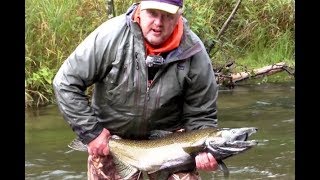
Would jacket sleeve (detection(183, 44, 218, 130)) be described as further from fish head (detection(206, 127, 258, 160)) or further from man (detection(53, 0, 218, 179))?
fish head (detection(206, 127, 258, 160))

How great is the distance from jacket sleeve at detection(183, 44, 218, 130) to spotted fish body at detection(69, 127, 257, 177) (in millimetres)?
200

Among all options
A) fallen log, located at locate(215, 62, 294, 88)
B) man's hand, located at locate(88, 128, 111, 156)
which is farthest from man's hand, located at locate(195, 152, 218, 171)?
fallen log, located at locate(215, 62, 294, 88)

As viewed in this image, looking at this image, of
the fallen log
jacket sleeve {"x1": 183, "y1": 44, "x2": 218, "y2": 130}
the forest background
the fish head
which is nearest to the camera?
the fish head

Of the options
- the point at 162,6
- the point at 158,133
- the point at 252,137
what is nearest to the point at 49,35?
the point at 252,137

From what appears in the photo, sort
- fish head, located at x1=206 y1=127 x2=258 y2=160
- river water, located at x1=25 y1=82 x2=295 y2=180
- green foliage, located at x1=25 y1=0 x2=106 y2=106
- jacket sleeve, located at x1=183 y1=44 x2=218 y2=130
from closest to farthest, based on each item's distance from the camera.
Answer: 1. fish head, located at x1=206 y1=127 x2=258 y2=160
2. jacket sleeve, located at x1=183 y1=44 x2=218 y2=130
3. river water, located at x1=25 y1=82 x2=295 y2=180
4. green foliage, located at x1=25 y1=0 x2=106 y2=106

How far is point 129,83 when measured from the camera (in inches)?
167

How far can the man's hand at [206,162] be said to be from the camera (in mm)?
4117

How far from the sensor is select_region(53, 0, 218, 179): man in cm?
420

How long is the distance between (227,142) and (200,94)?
46cm

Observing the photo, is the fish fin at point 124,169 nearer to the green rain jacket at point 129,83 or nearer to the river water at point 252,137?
the green rain jacket at point 129,83

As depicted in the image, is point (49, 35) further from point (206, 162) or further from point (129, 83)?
point (206, 162)
